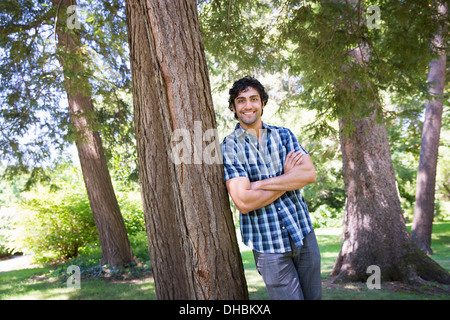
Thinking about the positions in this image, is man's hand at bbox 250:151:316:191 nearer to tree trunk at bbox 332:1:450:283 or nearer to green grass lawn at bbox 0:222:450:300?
green grass lawn at bbox 0:222:450:300

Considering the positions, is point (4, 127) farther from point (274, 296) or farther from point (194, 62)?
point (274, 296)

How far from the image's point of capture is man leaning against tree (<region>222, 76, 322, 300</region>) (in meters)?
2.37

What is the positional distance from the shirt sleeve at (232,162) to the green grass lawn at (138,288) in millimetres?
3533

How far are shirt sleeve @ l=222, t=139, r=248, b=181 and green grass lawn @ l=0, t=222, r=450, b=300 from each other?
353 cm

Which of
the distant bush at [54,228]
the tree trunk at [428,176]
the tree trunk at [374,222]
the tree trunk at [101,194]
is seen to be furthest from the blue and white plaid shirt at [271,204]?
the distant bush at [54,228]

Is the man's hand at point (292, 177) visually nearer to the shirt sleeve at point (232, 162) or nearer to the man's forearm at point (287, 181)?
the man's forearm at point (287, 181)

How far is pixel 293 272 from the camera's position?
2400 millimetres

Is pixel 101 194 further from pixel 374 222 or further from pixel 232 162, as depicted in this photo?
pixel 232 162

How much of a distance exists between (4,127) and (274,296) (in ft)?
19.2

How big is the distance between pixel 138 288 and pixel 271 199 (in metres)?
5.28

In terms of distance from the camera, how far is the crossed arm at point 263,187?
238 centimetres

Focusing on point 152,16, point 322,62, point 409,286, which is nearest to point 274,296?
point 152,16

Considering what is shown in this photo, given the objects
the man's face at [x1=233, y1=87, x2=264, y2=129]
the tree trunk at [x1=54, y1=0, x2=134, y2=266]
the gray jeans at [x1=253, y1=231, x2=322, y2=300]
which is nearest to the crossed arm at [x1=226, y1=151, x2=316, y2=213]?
the gray jeans at [x1=253, y1=231, x2=322, y2=300]
